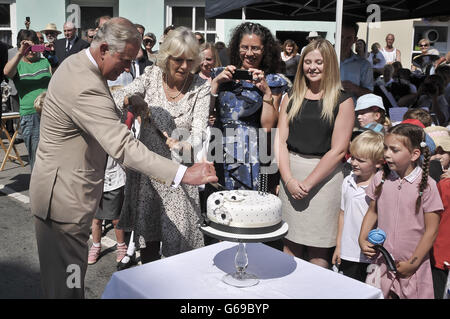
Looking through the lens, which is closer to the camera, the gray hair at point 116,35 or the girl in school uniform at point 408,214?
the gray hair at point 116,35

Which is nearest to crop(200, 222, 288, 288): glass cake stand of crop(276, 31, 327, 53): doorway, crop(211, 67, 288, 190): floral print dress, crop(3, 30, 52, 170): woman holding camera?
crop(211, 67, 288, 190): floral print dress

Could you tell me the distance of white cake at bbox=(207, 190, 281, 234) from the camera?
1796 millimetres

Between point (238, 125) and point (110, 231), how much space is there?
2376 millimetres

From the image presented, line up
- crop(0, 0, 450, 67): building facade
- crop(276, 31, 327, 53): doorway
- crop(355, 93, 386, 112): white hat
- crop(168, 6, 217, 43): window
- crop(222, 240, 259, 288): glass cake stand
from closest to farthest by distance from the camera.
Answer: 1. crop(222, 240, 259, 288): glass cake stand
2. crop(355, 93, 386, 112): white hat
3. crop(0, 0, 450, 67): building facade
4. crop(168, 6, 217, 43): window
5. crop(276, 31, 327, 53): doorway

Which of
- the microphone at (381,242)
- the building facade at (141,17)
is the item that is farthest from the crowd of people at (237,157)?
the building facade at (141,17)

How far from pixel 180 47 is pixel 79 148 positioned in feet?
3.03

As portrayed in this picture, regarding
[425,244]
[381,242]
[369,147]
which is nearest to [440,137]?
[369,147]

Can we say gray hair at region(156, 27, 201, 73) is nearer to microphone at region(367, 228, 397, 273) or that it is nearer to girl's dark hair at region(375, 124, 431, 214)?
girl's dark hair at region(375, 124, 431, 214)

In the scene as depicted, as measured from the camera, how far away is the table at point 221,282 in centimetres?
184

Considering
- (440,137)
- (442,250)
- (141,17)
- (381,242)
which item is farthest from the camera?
(141,17)

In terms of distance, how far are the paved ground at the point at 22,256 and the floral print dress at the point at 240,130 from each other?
1.41 metres

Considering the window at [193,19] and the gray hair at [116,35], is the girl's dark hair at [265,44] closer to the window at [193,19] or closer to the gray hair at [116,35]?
the gray hair at [116,35]

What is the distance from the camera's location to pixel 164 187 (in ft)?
9.81

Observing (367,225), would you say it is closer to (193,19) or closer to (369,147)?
(369,147)
